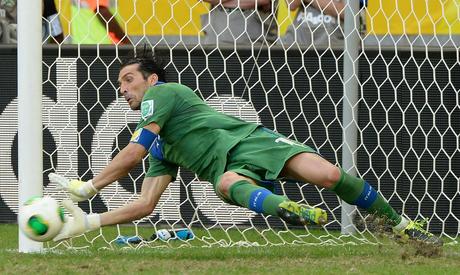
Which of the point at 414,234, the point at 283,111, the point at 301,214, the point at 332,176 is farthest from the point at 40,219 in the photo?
Result: the point at 283,111

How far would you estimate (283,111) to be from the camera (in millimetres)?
8688

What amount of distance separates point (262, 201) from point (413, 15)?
349 centimetres

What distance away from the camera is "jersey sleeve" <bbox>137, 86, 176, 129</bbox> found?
666cm

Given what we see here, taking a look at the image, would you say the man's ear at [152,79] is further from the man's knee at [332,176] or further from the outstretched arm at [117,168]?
the man's knee at [332,176]

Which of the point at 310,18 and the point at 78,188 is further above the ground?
the point at 310,18

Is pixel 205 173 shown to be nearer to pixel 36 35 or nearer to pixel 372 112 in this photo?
pixel 36 35

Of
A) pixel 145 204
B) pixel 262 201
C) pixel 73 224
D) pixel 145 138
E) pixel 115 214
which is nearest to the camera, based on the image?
pixel 262 201

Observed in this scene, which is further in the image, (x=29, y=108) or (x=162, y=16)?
(x=162, y=16)

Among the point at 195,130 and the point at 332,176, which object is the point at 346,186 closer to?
the point at 332,176

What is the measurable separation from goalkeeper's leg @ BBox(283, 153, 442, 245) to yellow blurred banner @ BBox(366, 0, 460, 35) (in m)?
2.35

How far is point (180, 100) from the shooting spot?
271 inches

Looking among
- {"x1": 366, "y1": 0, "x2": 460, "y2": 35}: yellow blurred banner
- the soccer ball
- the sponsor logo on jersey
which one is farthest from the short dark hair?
{"x1": 366, "y1": 0, "x2": 460, "y2": 35}: yellow blurred banner

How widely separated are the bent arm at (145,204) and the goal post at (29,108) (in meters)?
0.51

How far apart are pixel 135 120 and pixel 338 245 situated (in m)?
1.96
